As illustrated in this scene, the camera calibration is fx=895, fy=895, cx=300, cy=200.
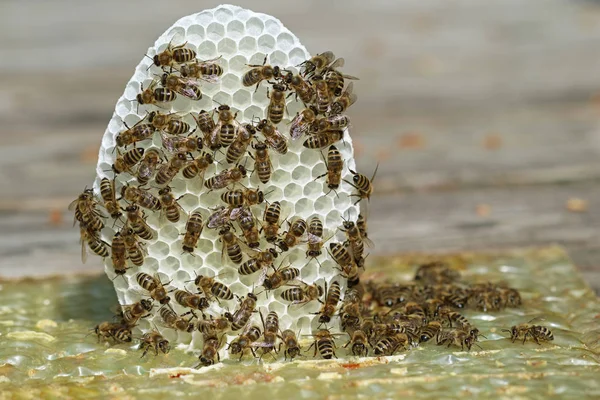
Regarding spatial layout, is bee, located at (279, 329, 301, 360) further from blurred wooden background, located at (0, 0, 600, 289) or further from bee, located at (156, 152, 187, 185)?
blurred wooden background, located at (0, 0, 600, 289)

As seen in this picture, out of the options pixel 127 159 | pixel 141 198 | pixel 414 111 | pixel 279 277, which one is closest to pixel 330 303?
pixel 279 277

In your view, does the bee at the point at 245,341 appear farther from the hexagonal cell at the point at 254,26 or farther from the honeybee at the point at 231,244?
the hexagonal cell at the point at 254,26

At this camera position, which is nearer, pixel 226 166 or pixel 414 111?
pixel 226 166

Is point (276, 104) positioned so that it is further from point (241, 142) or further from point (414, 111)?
point (414, 111)

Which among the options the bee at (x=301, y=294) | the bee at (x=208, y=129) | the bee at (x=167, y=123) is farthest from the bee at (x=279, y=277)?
the bee at (x=167, y=123)

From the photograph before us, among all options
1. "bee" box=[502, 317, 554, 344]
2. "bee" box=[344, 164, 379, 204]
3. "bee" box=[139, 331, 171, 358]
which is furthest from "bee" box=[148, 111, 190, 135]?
"bee" box=[502, 317, 554, 344]

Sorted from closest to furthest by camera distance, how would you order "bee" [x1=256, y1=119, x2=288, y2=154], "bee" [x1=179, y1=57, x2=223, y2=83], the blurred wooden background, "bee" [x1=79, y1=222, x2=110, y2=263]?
"bee" [x1=179, y1=57, x2=223, y2=83], "bee" [x1=256, y1=119, x2=288, y2=154], "bee" [x1=79, y1=222, x2=110, y2=263], the blurred wooden background
